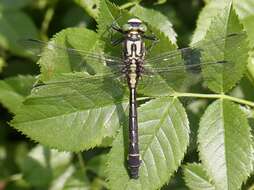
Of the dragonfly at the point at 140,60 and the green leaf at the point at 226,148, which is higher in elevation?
the dragonfly at the point at 140,60

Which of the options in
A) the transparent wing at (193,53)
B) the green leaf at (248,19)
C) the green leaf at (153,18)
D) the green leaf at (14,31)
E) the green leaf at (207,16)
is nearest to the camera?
the transparent wing at (193,53)

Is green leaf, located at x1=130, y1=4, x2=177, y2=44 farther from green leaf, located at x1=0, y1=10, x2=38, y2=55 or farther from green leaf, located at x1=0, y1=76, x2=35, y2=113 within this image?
green leaf, located at x1=0, y1=10, x2=38, y2=55

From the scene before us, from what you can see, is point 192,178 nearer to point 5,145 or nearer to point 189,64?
point 189,64

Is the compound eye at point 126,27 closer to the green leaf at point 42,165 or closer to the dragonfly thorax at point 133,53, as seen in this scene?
the dragonfly thorax at point 133,53

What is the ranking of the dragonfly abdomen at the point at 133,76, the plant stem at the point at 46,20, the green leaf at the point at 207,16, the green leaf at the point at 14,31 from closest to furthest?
the dragonfly abdomen at the point at 133,76 → the green leaf at the point at 207,16 → the green leaf at the point at 14,31 → the plant stem at the point at 46,20

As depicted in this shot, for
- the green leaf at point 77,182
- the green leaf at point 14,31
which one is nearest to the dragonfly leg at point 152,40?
the green leaf at point 77,182

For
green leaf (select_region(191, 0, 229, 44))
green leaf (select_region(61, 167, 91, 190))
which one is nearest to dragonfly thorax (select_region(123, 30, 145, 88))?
green leaf (select_region(191, 0, 229, 44))
